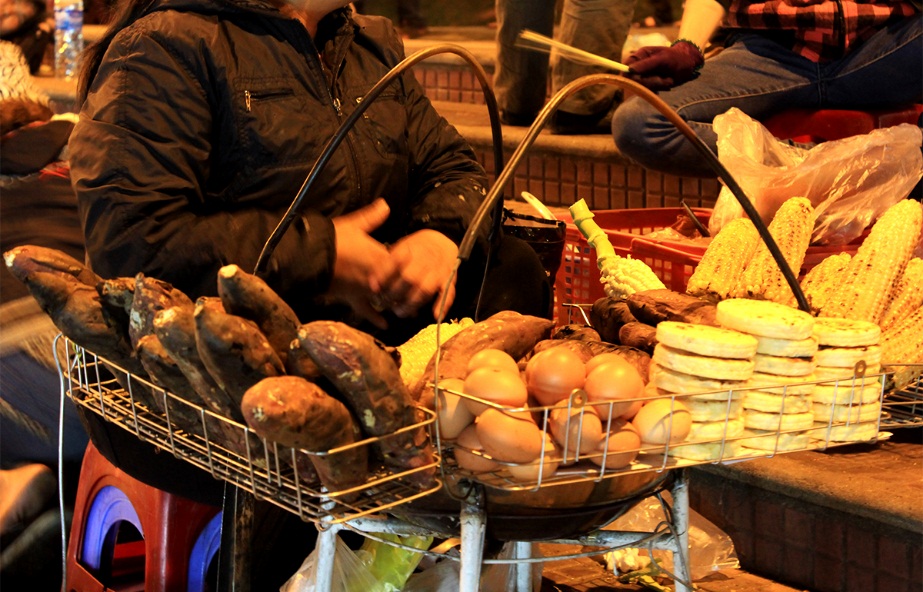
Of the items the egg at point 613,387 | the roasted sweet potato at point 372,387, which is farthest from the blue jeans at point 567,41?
the roasted sweet potato at point 372,387

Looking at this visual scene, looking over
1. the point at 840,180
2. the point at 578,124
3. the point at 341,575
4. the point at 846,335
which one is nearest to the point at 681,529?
the point at 846,335

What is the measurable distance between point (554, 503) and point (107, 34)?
1225 mm

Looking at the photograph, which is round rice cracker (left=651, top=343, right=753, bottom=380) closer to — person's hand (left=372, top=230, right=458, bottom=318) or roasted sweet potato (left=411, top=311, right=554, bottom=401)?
roasted sweet potato (left=411, top=311, right=554, bottom=401)

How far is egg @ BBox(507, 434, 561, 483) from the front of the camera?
3.90 ft

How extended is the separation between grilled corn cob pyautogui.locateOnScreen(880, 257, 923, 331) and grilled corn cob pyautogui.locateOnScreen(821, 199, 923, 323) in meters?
0.01

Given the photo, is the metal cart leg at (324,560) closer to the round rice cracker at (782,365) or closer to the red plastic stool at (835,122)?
the round rice cracker at (782,365)

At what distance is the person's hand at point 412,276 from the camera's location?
5.53 feet

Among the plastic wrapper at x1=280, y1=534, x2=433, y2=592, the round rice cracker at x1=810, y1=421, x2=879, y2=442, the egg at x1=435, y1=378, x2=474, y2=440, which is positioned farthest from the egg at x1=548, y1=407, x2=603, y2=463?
the plastic wrapper at x1=280, y1=534, x2=433, y2=592

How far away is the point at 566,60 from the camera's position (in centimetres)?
420

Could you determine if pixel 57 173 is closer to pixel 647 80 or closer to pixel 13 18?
pixel 13 18

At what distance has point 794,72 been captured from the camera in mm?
3080

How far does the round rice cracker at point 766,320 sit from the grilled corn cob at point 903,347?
9.3 inches

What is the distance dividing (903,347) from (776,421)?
1.18 feet

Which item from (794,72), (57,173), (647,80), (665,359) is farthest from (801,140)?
(57,173)
